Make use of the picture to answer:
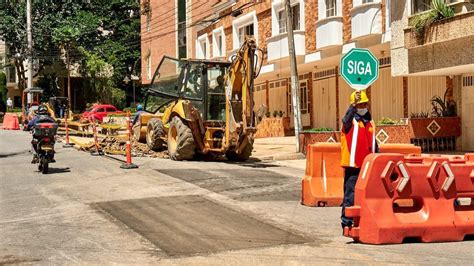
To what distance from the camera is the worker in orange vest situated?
757 cm

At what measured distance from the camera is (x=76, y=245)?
23.9ft

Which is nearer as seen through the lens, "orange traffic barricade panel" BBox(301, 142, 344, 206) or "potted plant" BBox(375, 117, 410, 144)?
"orange traffic barricade panel" BBox(301, 142, 344, 206)

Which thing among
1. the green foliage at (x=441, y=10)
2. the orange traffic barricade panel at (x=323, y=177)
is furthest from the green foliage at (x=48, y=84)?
the orange traffic barricade panel at (x=323, y=177)

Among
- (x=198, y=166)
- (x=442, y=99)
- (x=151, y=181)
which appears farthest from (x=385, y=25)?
(x=151, y=181)

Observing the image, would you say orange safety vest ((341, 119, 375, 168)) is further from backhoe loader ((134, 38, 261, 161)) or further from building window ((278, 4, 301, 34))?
building window ((278, 4, 301, 34))

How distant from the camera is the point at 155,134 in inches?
747

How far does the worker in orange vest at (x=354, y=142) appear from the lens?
7.57 m

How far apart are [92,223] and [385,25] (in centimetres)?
1535

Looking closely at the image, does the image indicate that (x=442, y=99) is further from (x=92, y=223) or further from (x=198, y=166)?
(x=92, y=223)

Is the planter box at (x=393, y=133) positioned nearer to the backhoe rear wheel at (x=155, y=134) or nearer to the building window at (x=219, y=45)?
the backhoe rear wheel at (x=155, y=134)

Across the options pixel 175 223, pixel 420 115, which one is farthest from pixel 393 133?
pixel 175 223

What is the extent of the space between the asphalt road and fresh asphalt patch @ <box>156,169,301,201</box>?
0.8 inches

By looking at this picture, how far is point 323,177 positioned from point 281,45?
17971 mm

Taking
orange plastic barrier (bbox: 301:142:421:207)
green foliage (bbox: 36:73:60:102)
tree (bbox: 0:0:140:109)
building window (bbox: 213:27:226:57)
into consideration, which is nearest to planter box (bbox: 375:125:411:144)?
orange plastic barrier (bbox: 301:142:421:207)
